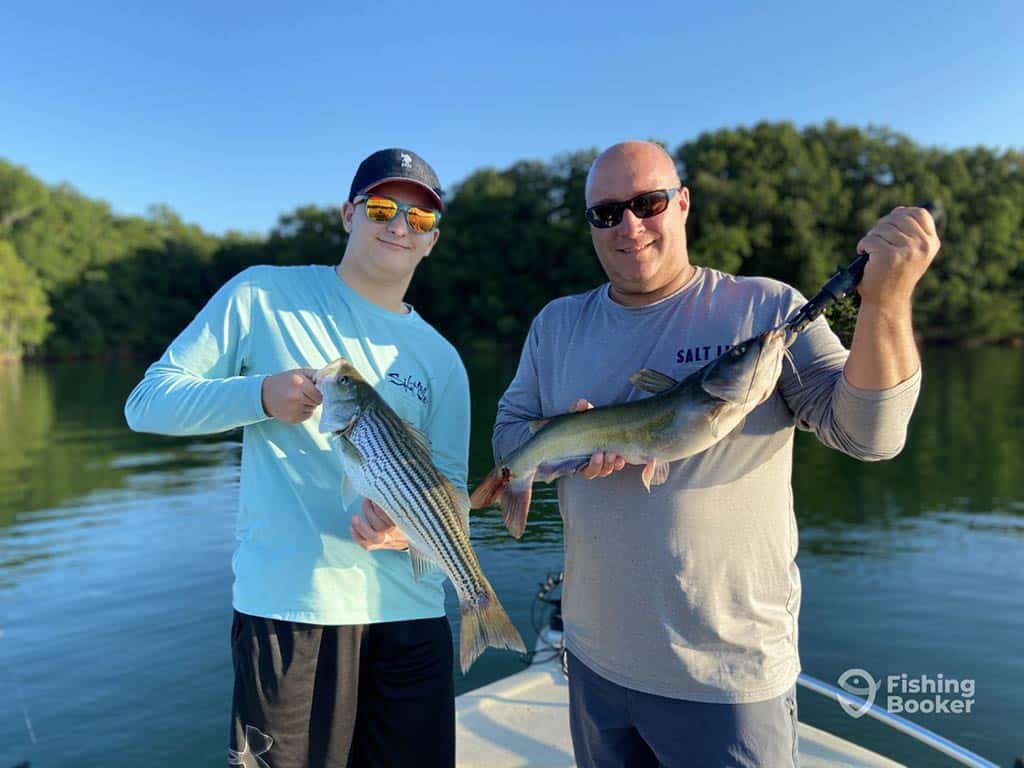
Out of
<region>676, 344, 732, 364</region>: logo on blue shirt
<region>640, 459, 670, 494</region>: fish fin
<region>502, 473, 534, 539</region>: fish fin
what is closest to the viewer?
<region>640, 459, 670, 494</region>: fish fin

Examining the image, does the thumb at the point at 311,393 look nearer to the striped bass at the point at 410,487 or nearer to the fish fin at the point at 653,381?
the striped bass at the point at 410,487

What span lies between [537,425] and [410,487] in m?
0.59

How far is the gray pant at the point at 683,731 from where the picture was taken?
2627mm

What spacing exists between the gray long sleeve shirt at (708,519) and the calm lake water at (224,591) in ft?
15.3

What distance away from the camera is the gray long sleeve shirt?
2.66 meters

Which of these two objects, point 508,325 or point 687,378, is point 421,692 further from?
point 508,325

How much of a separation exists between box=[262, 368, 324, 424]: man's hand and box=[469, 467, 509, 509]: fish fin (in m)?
0.78

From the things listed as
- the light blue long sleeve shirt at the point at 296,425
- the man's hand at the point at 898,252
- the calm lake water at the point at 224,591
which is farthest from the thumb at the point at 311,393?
the calm lake water at the point at 224,591

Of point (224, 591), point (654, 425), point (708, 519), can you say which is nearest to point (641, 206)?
point (654, 425)

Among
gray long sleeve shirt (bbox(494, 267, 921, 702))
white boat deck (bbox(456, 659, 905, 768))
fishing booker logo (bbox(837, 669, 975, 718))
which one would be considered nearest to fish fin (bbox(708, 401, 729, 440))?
gray long sleeve shirt (bbox(494, 267, 921, 702))

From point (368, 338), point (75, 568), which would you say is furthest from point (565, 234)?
point (368, 338)

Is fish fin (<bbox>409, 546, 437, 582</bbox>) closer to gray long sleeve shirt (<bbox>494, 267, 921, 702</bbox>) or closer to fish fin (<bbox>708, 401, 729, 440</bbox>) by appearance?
gray long sleeve shirt (<bbox>494, 267, 921, 702</bbox>)

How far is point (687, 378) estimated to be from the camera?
279 centimetres

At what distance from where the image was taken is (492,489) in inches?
124
